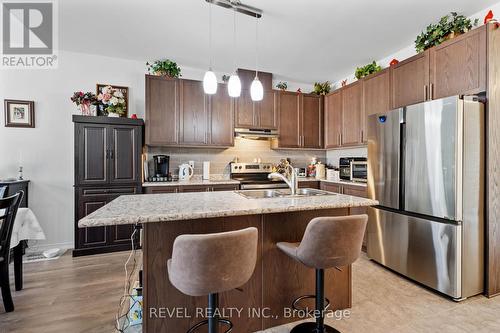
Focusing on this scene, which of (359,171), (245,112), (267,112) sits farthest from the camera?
(267,112)

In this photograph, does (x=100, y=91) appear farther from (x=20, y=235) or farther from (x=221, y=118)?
(x=20, y=235)

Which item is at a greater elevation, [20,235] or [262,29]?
[262,29]

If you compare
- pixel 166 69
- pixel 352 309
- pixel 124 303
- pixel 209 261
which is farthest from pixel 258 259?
pixel 166 69

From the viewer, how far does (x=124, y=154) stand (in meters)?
3.27

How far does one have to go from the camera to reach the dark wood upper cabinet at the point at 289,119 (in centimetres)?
413

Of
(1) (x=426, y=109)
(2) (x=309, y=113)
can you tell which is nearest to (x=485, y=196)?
(1) (x=426, y=109)

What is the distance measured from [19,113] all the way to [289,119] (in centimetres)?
382

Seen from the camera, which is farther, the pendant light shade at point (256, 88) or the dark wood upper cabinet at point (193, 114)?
the dark wood upper cabinet at point (193, 114)

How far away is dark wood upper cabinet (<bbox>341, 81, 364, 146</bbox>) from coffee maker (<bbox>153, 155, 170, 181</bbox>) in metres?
2.79

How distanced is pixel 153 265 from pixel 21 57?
11.7 ft

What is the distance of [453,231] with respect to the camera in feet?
6.82

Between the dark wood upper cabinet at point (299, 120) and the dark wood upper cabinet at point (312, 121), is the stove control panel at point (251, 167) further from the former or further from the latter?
the dark wood upper cabinet at point (312, 121)

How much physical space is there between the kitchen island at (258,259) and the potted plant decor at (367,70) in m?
2.53

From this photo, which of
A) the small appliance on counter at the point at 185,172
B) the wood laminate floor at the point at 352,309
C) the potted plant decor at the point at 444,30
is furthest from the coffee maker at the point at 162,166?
the potted plant decor at the point at 444,30
